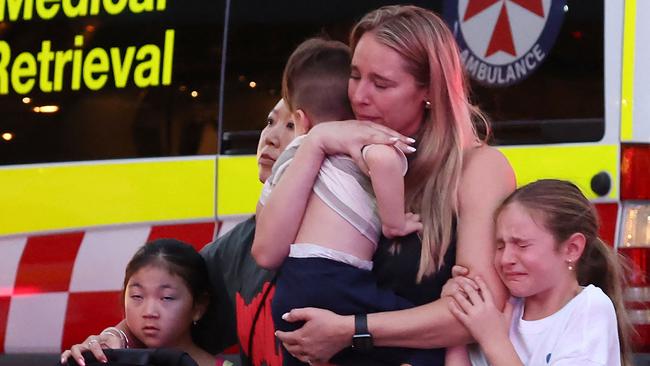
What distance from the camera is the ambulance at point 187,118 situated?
387 centimetres

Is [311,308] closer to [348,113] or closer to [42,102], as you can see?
[348,113]

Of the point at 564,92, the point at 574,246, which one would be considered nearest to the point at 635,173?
the point at 564,92

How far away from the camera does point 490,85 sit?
400 cm

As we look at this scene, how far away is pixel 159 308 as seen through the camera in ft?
10.4

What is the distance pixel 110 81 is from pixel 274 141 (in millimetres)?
1521

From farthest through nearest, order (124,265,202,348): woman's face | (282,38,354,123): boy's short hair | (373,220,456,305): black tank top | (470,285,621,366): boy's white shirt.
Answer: (124,265,202,348): woman's face
(282,38,354,123): boy's short hair
(373,220,456,305): black tank top
(470,285,621,366): boy's white shirt

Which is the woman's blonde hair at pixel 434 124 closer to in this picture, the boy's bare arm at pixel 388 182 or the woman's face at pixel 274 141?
the boy's bare arm at pixel 388 182

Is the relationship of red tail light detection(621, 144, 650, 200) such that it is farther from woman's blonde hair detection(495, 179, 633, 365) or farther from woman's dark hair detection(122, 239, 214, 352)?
woman's dark hair detection(122, 239, 214, 352)

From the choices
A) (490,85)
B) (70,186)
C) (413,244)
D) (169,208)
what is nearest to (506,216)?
(413,244)

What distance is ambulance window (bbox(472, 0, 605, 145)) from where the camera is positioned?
12.8ft

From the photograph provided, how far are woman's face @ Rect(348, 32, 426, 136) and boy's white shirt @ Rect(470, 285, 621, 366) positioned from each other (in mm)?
466

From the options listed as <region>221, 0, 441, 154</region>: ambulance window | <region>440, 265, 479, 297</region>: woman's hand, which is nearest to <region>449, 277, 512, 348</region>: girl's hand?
<region>440, 265, 479, 297</region>: woman's hand

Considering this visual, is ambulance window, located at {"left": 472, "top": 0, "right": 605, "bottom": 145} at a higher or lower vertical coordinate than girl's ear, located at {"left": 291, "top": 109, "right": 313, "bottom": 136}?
higher

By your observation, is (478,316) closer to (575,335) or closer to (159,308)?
(575,335)
